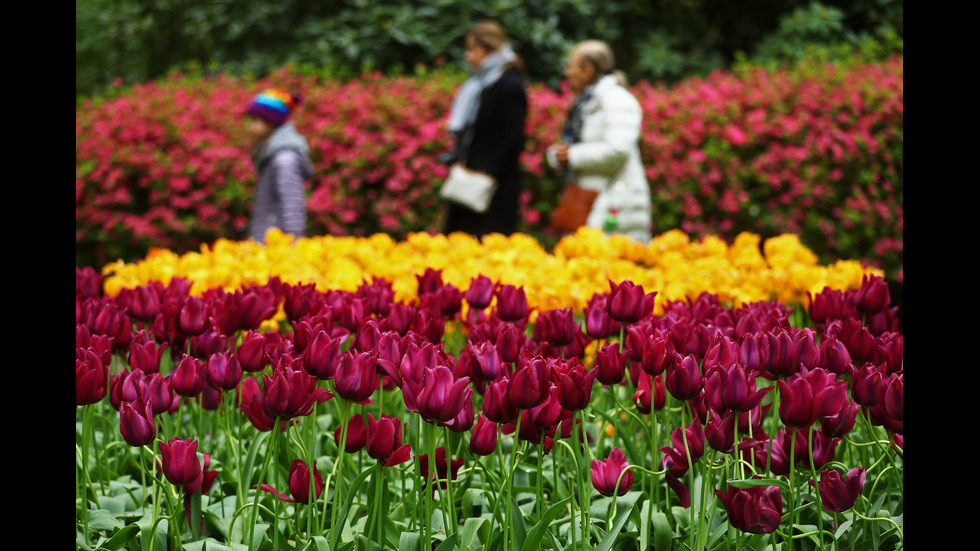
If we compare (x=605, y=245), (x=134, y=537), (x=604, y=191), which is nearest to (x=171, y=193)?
(x=604, y=191)

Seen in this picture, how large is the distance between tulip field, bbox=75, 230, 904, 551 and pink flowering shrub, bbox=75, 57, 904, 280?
5.81 m

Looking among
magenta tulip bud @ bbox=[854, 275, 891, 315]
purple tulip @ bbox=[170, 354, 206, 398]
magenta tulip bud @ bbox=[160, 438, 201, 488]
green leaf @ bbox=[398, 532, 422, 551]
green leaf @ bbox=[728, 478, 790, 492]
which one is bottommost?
green leaf @ bbox=[398, 532, 422, 551]

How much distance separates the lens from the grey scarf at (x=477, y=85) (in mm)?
5457

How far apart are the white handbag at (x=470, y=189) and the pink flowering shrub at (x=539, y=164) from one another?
279cm

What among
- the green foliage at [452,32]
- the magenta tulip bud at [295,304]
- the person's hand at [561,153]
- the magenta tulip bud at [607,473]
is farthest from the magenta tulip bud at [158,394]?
the green foliage at [452,32]

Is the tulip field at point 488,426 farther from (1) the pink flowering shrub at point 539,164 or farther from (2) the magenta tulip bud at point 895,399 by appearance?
(1) the pink flowering shrub at point 539,164

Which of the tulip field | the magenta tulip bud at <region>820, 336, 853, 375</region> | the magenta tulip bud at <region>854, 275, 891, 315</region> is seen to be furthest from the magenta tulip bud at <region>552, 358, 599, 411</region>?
the magenta tulip bud at <region>854, 275, 891, 315</region>

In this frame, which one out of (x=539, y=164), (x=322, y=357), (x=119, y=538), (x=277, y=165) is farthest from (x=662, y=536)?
(x=539, y=164)

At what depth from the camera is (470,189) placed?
5.42 meters

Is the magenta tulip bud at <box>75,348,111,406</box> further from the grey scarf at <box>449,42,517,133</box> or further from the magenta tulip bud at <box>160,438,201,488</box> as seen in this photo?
the grey scarf at <box>449,42,517,133</box>

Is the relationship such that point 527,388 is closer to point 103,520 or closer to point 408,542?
point 408,542

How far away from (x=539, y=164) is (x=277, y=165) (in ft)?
10.5

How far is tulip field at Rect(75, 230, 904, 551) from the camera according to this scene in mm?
1407
